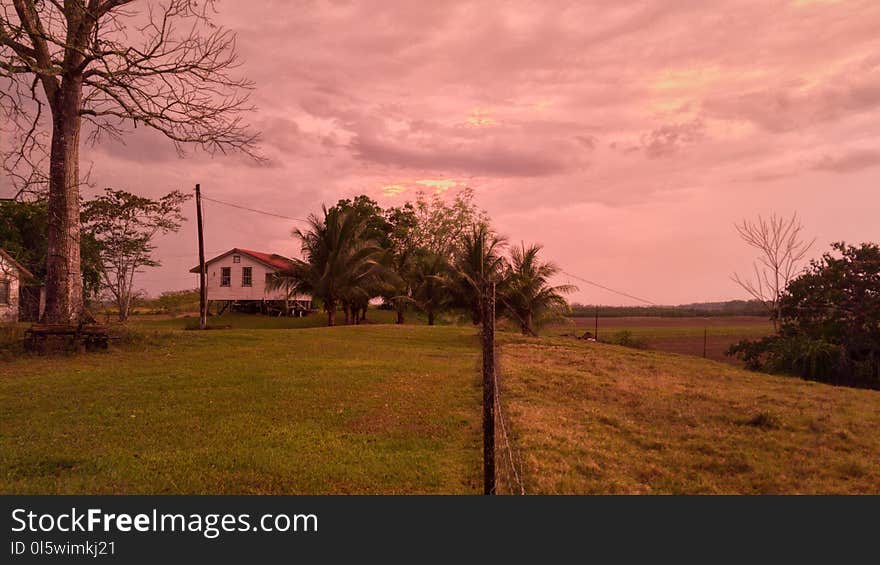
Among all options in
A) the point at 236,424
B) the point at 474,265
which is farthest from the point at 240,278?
the point at 236,424

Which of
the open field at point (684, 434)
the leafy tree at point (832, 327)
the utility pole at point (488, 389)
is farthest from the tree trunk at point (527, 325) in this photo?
the utility pole at point (488, 389)

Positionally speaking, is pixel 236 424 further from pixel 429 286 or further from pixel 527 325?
pixel 429 286

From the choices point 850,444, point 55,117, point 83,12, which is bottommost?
point 850,444

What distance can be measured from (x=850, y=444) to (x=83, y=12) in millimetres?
21854

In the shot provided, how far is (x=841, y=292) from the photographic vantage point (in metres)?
24.2

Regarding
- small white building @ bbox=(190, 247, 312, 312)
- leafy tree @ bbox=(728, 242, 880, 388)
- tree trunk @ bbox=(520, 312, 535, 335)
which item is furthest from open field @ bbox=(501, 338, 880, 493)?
small white building @ bbox=(190, 247, 312, 312)

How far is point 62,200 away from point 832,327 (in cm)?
2950

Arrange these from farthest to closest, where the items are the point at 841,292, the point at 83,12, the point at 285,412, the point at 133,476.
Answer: the point at 841,292 < the point at 83,12 < the point at 285,412 < the point at 133,476

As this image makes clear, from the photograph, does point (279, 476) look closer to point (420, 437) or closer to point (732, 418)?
point (420, 437)

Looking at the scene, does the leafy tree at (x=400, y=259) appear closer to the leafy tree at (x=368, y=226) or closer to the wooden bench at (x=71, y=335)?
the leafy tree at (x=368, y=226)

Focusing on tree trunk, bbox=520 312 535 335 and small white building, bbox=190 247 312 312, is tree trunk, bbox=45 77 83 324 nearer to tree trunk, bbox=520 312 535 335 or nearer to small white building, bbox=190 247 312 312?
tree trunk, bbox=520 312 535 335

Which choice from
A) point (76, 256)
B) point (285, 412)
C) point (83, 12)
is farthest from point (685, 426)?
point (83, 12)

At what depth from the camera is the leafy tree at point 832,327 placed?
2269 cm

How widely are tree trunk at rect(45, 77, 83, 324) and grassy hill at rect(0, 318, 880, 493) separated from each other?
8.87 feet
